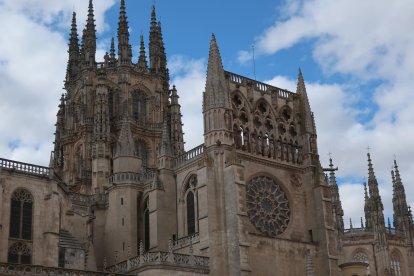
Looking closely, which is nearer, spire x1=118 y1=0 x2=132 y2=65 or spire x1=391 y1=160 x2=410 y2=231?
spire x1=118 y1=0 x2=132 y2=65

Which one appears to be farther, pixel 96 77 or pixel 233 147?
pixel 96 77

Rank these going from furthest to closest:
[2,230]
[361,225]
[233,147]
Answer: [361,225]
[233,147]
[2,230]

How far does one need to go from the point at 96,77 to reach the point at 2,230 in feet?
89.5

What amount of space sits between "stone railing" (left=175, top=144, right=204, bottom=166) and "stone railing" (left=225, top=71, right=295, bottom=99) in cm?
539

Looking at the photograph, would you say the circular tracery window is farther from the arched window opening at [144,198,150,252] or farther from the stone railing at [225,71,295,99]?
the arched window opening at [144,198,150,252]

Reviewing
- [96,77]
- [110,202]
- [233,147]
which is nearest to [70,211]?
[110,202]

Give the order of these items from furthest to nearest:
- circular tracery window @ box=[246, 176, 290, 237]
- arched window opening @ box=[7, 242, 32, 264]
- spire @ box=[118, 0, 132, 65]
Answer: spire @ box=[118, 0, 132, 65] → circular tracery window @ box=[246, 176, 290, 237] → arched window opening @ box=[7, 242, 32, 264]

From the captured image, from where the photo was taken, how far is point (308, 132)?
49531mm

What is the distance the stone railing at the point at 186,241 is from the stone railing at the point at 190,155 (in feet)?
17.6

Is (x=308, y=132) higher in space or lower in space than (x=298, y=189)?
higher

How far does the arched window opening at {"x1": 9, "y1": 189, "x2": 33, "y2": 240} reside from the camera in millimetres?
40344

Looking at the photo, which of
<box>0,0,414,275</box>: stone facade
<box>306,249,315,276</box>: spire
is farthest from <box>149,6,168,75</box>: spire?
<box>306,249,315,276</box>: spire

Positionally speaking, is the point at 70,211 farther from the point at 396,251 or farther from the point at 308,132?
the point at 396,251

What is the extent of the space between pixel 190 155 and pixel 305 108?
1011 cm
